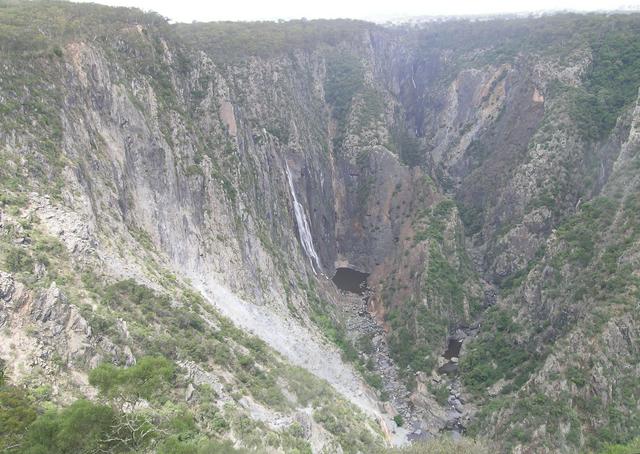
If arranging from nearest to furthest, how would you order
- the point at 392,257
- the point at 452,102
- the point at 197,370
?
1. the point at 197,370
2. the point at 392,257
3. the point at 452,102

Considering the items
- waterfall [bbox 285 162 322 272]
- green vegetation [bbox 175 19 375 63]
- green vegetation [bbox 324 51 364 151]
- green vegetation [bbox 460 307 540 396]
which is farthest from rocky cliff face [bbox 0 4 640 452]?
green vegetation [bbox 175 19 375 63]

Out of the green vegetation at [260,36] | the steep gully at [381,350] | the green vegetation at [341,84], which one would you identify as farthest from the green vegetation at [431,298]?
the green vegetation at [260,36]

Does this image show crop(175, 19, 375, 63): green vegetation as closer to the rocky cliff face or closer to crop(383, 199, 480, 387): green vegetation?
the rocky cliff face

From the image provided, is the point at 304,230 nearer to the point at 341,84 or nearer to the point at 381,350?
the point at 381,350

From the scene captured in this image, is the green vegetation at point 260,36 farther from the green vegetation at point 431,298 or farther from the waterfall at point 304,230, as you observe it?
the green vegetation at point 431,298

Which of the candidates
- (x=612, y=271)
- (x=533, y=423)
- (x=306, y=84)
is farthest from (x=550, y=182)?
(x=306, y=84)

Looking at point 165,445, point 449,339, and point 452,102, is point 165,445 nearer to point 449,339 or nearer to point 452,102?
point 449,339
